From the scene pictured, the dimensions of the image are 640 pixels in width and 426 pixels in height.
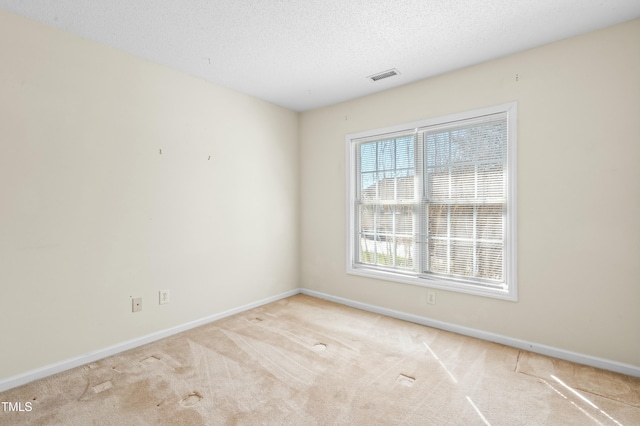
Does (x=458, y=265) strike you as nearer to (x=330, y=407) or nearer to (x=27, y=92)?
(x=330, y=407)

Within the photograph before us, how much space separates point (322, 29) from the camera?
2.33m

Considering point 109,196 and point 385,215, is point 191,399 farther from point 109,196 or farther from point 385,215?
point 385,215

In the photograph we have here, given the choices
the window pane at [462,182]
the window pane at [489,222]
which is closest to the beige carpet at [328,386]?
the window pane at [489,222]

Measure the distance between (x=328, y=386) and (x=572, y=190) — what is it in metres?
2.42

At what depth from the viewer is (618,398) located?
1965 mm

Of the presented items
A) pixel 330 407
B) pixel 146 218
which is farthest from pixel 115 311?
pixel 330 407

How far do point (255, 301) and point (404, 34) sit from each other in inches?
127

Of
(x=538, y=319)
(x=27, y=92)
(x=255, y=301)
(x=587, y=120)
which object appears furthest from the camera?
(x=255, y=301)

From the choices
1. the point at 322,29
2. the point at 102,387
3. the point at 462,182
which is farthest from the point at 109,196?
the point at 462,182

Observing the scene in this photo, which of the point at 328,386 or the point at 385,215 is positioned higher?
the point at 385,215

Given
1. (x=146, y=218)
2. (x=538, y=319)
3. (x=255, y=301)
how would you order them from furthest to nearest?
(x=255, y=301) < (x=146, y=218) < (x=538, y=319)

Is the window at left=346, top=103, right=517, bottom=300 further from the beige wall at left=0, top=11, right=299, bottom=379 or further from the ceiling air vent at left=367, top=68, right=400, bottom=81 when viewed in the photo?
the beige wall at left=0, top=11, right=299, bottom=379

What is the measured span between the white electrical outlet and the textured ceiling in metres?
2.18

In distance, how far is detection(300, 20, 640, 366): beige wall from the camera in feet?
7.37
